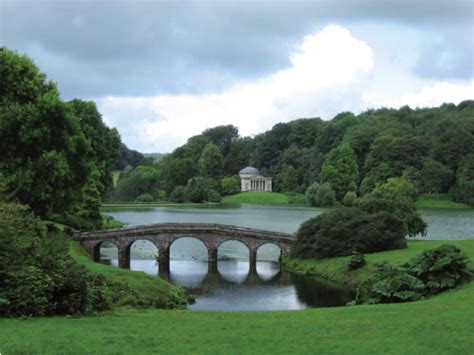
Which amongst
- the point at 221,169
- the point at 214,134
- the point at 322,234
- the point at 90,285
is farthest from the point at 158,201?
the point at 90,285

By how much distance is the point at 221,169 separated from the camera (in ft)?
586

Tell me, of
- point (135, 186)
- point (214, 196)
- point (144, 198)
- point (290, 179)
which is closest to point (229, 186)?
point (214, 196)

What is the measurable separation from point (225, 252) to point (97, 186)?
1607 cm

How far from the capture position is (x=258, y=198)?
15600 centimetres

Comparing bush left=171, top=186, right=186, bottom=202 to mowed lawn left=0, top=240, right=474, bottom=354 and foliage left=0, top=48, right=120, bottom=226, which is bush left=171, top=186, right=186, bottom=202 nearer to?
foliage left=0, top=48, right=120, bottom=226

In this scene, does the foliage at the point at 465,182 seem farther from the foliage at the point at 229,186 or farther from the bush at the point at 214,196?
the foliage at the point at 229,186

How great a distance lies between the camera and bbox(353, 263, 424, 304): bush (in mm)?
28891

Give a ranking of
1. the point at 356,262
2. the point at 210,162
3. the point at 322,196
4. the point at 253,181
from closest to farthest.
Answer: the point at 356,262 < the point at 322,196 < the point at 253,181 < the point at 210,162

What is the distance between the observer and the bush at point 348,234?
162 ft

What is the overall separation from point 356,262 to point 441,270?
14.6m

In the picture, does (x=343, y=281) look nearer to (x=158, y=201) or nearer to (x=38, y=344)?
(x=38, y=344)

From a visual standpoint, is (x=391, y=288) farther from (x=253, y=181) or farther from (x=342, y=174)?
(x=253, y=181)

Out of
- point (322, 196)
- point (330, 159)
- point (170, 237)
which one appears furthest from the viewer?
point (330, 159)

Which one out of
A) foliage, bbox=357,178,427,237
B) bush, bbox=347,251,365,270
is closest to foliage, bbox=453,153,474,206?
foliage, bbox=357,178,427,237
